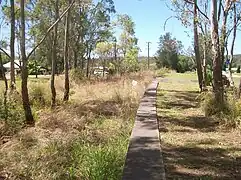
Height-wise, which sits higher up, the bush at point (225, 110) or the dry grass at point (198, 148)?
the bush at point (225, 110)

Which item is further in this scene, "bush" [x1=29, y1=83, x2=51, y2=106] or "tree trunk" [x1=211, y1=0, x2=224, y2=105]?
"bush" [x1=29, y1=83, x2=51, y2=106]

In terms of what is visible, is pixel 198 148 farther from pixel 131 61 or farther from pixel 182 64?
pixel 182 64

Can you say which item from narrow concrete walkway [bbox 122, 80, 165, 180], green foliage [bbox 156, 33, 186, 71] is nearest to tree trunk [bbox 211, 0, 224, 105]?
narrow concrete walkway [bbox 122, 80, 165, 180]

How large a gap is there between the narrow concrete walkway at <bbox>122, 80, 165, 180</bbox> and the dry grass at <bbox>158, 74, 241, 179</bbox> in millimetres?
157

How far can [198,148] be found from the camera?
6.26 meters

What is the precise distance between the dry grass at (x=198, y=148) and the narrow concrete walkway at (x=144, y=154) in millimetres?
157

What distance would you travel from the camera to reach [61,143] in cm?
665

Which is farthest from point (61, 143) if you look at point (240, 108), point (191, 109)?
A: point (191, 109)

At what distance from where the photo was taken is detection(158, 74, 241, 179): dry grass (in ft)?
16.3

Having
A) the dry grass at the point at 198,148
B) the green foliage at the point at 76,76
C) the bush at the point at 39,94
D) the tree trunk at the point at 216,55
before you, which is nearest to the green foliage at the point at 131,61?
the green foliage at the point at 76,76

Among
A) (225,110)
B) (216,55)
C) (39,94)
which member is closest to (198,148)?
(225,110)

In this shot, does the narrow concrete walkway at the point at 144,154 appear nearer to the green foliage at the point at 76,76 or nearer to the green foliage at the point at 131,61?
the green foliage at the point at 76,76

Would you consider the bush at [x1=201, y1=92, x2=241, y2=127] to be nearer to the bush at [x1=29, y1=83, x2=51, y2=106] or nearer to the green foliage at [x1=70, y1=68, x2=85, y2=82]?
the bush at [x1=29, y1=83, x2=51, y2=106]

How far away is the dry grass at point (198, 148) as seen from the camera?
195 inches
